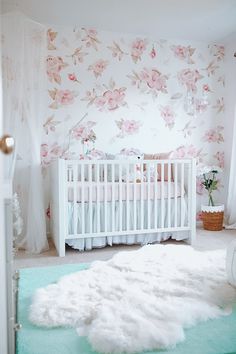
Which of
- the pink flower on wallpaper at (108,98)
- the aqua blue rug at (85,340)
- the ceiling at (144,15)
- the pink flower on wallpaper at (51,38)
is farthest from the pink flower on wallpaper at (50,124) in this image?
the aqua blue rug at (85,340)

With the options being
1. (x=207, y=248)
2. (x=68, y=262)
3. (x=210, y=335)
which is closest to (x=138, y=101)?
(x=207, y=248)

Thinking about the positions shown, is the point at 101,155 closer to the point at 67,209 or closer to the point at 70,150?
the point at 70,150

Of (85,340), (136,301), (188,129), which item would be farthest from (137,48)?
(85,340)

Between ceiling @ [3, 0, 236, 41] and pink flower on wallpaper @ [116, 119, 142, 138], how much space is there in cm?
100

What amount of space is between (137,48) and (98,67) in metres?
0.52

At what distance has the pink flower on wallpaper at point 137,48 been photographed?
368 centimetres

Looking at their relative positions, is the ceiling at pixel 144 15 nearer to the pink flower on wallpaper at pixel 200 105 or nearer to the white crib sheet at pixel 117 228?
the pink flower on wallpaper at pixel 200 105

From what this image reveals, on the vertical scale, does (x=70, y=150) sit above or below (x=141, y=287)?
above

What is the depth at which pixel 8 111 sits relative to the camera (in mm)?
2564

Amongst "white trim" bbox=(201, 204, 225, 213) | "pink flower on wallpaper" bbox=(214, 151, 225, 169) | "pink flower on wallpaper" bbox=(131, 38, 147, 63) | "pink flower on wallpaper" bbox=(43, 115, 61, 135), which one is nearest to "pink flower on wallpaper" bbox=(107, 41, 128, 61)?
"pink flower on wallpaper" bbox=(131, 38, 147, 63)

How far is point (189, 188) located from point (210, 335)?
1769 mm

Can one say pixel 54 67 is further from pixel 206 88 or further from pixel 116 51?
pixel 206 88

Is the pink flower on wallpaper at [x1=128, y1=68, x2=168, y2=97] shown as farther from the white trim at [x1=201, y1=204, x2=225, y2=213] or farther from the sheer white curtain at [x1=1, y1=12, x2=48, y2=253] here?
the white trim at [x1=201, y1=204, x2=225, y2=213]

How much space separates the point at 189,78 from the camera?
3881 millimetres
